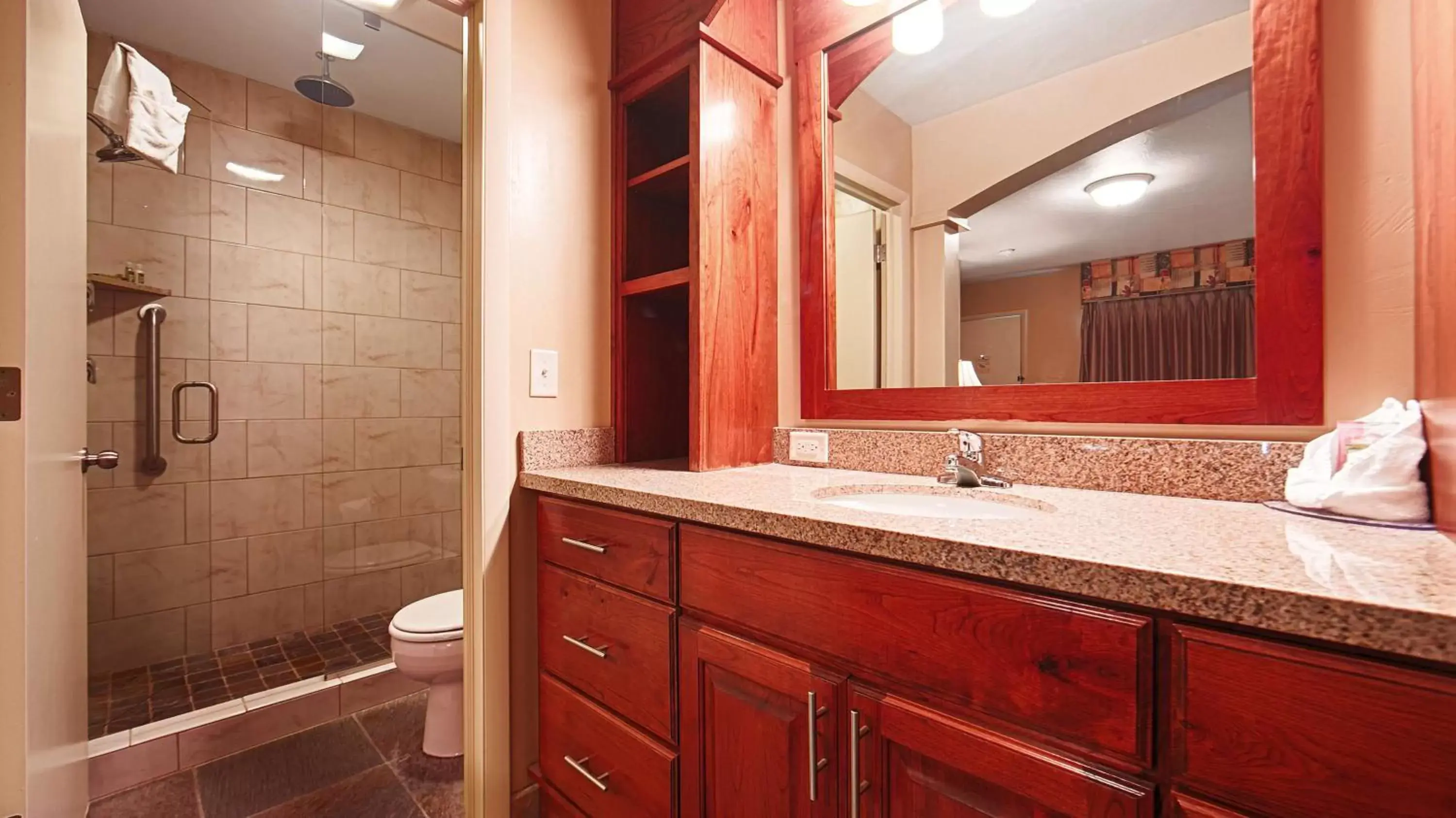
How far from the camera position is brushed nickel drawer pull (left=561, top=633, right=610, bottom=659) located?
1.14 m

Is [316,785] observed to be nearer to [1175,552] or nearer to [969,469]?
[969,469]

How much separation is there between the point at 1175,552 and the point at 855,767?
1.50 ft

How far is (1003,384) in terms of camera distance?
4.02 ft

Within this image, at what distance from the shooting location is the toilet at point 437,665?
64.9 inches

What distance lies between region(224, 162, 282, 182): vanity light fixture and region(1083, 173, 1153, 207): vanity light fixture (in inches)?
117

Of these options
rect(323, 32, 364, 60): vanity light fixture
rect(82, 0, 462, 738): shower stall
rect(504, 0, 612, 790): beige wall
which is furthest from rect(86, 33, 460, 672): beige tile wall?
rect(504, 0, 612, 790): beige wall

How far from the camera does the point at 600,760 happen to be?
115cm

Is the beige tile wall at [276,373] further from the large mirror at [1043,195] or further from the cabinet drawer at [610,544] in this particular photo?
the large mirror at [1043,195]

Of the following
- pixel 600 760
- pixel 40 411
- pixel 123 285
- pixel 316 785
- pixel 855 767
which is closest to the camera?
pixel 855 767

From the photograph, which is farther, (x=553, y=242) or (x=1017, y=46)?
(x=553, y=242)

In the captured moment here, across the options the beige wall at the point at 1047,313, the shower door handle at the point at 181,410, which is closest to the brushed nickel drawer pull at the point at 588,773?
the beige wall at the point at 1047,313

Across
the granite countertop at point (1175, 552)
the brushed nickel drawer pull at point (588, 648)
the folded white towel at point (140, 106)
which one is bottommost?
the brushed nickel drawer pull at point (588, 648)

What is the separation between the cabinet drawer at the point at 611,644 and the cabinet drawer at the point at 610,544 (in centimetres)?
3

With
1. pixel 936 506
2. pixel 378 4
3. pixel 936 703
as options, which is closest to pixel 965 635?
pixel 936 703
